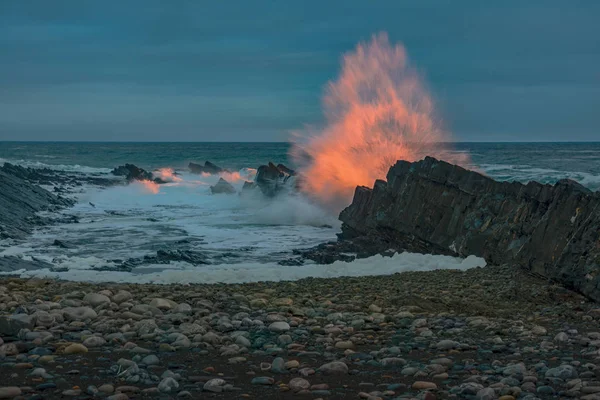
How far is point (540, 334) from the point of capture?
747 centimetres

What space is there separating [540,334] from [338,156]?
2089cm

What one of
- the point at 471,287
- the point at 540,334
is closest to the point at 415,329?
the point at 540,334

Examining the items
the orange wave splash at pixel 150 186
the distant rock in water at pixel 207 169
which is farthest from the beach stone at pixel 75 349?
the distant rock in water at pixel 207 169

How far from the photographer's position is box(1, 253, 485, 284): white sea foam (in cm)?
1291

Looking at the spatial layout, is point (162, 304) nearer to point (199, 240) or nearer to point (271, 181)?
point (199, 240)

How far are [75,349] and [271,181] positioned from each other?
3047cm

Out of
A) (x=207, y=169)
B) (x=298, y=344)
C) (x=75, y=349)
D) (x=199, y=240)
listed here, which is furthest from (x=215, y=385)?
(x=207, y=169)

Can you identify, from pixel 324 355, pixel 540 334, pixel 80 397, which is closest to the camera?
pixel 80 397

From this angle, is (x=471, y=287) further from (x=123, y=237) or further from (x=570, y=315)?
(x=123, y=237)

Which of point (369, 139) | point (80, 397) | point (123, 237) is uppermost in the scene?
point (369, 139)

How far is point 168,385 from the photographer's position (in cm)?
525

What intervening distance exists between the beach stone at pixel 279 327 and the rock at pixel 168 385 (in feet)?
6.66

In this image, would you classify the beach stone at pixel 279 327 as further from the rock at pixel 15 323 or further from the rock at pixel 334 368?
the rock at pixel 15 323

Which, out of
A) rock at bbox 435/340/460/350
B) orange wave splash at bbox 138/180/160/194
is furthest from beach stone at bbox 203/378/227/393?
Result: orange wave splash at bbox 138/180/160/194
